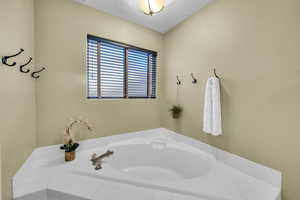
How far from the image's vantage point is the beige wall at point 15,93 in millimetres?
911

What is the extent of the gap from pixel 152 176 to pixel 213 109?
1279 millimetres

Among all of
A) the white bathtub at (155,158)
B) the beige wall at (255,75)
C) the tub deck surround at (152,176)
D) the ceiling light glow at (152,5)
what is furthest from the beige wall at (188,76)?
the ceiling light glow at (152,5)

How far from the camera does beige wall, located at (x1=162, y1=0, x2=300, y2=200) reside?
3.31ft

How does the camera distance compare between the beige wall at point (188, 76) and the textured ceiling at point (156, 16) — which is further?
the textured ceiling at point (156, 16)

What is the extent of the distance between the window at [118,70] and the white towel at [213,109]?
1065 millimetres

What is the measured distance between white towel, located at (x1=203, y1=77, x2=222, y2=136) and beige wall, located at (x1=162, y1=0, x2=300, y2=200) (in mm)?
93

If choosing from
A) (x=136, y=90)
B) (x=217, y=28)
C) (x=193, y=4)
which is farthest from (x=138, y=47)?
(x=217, y=28)

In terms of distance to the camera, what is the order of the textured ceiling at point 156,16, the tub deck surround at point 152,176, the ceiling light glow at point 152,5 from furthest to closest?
the textured ceiling at point 156,16, the ceiling light glow at point 152,5, the tub deck surround at point 152,176

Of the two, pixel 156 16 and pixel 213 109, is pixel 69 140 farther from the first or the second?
pixel 156 16

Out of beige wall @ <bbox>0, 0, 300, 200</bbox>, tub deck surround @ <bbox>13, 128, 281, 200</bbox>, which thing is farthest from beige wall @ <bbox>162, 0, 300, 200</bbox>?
tub deck surround @ <bbox>13, 128, 281, 200</bbox>

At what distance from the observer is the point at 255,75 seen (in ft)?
3.97

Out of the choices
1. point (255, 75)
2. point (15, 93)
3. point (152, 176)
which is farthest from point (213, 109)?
point (15, 93)

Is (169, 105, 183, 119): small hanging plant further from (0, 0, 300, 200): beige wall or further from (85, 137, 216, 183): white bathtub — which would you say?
(85, 137, 216, 183): white bathtub

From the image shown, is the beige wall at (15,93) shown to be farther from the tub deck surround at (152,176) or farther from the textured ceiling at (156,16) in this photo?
the textured ceiling at (156,16)
